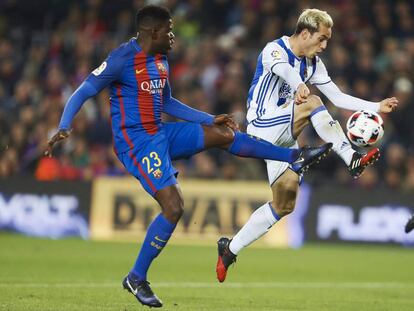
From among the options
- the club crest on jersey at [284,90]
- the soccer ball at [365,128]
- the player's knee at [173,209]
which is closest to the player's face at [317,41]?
the club crest on jersey at [284,90]

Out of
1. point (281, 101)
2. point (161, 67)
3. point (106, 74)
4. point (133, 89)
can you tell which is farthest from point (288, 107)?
point (106, 74)

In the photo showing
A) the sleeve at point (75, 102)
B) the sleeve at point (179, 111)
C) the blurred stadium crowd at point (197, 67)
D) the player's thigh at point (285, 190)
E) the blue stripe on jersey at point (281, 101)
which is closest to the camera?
the sleeve at point (75, 102)

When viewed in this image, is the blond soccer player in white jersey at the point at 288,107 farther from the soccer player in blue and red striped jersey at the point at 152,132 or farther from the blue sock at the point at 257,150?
the soccer player in blue and red striped jersey at the point at 152,132

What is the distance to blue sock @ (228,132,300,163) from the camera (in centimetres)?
877

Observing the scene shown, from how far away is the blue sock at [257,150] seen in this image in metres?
8.77

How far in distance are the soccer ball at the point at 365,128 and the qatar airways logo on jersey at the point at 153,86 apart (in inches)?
74.9

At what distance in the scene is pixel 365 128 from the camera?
30.6 feet

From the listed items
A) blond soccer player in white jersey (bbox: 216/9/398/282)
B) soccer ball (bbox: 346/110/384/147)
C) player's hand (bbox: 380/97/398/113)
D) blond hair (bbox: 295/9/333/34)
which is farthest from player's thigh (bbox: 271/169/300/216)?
blond hair (bbox: 295/9/333/34)

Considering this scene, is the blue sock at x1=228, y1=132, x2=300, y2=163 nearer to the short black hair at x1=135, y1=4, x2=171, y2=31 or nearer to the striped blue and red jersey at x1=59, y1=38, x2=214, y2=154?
the striped blue and red jersey at x1=59, y1=38, x2=214, y2=154

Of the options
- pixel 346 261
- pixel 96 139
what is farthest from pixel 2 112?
pixel 346 261

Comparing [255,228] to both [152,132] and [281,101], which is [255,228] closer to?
[281,101]

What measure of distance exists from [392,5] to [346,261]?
7302 millimetres

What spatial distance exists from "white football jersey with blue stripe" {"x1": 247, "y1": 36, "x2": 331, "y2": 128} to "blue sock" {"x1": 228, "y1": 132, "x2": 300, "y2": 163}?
84cm

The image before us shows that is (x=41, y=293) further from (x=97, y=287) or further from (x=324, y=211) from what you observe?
(x=324, y=211)
